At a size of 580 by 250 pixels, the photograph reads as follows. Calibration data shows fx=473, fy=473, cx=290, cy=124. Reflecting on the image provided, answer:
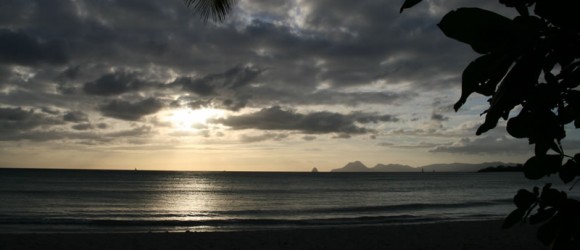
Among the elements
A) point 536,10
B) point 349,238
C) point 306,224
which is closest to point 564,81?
point 536,10

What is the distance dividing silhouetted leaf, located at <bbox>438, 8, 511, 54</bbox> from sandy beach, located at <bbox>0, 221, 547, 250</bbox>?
1298 centimetres

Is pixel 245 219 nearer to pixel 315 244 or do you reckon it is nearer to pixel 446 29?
pixel 315 244

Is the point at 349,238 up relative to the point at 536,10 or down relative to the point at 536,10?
down

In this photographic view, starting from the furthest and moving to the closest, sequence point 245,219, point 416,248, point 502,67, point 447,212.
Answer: point 447,212, point 245,219, point 416,248, point 502,67

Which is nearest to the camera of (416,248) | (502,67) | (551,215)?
(502,67)

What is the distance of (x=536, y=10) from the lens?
31.0 inches

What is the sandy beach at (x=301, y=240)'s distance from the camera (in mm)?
13336

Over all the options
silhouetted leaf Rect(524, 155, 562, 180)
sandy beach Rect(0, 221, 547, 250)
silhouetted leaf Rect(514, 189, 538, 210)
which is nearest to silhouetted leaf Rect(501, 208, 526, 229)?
silhouetted leaf Rect(514, 189, 538, 210)

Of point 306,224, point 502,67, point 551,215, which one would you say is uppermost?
point 502,67

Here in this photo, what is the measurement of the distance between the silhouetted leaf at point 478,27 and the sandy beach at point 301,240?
12975 millimetres

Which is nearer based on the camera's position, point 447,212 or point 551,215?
point 551,215

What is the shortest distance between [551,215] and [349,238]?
14249mm

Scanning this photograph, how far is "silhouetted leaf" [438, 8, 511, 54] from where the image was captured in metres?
0.77

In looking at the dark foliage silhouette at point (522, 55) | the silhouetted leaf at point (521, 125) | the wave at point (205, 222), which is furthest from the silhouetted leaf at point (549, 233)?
the wave at point (205, 222)
